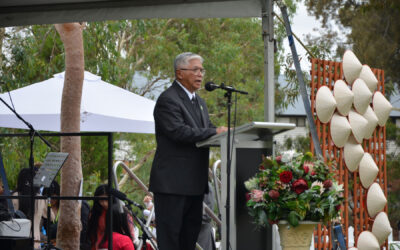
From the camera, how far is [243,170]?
4.05 meters

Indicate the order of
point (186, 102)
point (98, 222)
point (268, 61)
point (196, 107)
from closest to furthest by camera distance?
point (186, 102) → point (196, 107) → point (268, 61) → point (98, 222)

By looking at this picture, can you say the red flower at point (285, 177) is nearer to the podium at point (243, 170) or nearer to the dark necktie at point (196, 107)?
the podium at point (243, 170)

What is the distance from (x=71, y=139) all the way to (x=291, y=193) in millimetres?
5226

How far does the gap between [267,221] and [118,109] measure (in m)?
4.53

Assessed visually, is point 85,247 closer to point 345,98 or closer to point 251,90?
point 345,98

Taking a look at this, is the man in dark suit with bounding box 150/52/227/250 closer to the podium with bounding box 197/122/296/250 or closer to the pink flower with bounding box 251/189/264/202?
the podium with bounding box 197/122/296/250

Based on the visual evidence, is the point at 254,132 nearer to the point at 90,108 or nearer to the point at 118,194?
the point at 118,194

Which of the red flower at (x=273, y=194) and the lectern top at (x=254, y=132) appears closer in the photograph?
the lectern top at (x=254, y=132)

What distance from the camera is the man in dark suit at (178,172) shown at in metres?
4.11

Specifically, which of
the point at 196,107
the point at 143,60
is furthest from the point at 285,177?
the point at 143,60

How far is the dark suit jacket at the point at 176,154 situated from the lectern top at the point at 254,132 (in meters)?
0.13

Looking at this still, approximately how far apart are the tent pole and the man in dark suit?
109 centimetres

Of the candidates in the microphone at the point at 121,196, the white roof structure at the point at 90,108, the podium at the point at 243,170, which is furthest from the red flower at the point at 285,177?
the white roof structure at the point at 90,108

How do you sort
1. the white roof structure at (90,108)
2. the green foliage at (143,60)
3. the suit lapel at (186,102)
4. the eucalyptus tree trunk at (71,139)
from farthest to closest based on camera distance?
the green foliage at (143,60), the white roof structure at (90,108), the eucalyptus tree trunk at (71,139), the suit lapel at (186,102)
